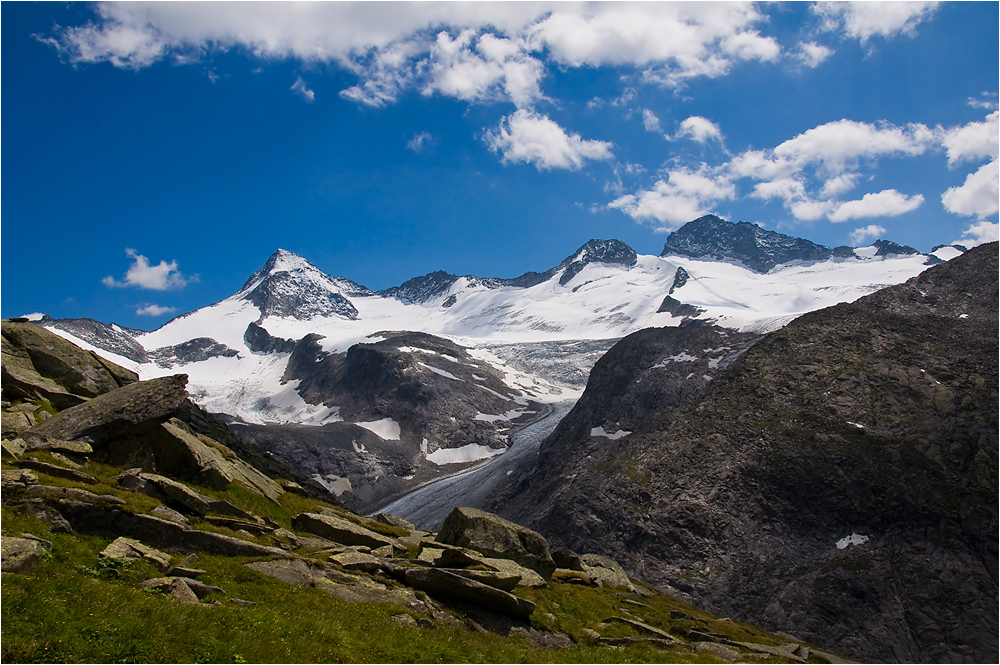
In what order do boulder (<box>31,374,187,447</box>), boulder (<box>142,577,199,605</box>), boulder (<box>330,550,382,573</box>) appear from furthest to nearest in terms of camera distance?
boulder (<box>31,374,187,447</box>) < boulder (<box>330,550,382,573</box>) < boulder (<box>142,577,199,605</box>)

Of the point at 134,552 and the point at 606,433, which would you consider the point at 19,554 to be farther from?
the point at 606,433

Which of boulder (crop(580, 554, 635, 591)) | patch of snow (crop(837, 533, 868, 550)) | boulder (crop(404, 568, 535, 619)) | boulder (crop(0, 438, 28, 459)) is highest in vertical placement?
boulder (crop(0, 438, 28, 459))

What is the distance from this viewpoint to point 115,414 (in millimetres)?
33156

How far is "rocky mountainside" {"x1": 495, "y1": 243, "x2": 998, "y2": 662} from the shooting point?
83.1 meters

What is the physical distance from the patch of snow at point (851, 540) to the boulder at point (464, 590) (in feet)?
290

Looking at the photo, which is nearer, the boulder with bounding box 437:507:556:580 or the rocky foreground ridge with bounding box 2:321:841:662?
the rocky foreground ridge with bounding box 2:321:841:662

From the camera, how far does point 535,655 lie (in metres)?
21.9

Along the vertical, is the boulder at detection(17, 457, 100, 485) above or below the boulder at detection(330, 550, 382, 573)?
above

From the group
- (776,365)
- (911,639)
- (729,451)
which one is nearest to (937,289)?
(776,365)

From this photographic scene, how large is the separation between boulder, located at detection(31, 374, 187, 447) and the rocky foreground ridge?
86mm

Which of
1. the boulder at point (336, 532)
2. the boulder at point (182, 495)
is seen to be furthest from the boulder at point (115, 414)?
the boulder at point (336, 532)

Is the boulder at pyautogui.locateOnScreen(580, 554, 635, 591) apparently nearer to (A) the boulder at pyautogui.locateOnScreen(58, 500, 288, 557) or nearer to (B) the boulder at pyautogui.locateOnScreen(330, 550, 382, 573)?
(B) the boulder at pyautogui.locateOnScreen(330, 550, 382, 573)

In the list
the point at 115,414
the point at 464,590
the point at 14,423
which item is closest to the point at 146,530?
the point at 115,414

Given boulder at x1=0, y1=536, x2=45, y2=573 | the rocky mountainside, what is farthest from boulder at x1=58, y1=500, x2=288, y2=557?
the rocky mountainside
